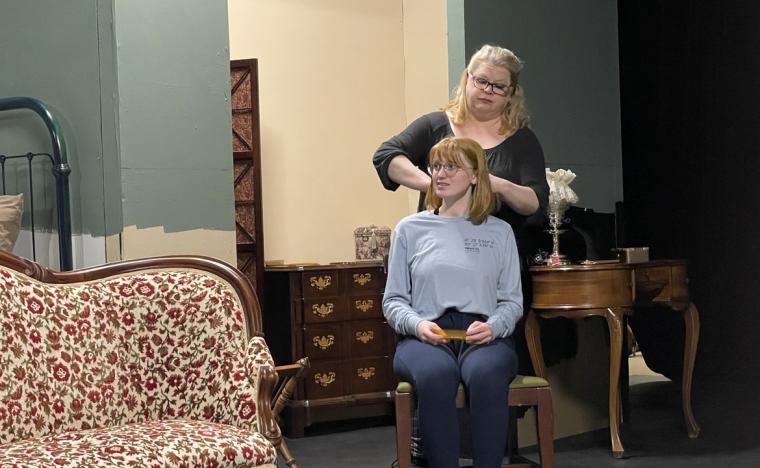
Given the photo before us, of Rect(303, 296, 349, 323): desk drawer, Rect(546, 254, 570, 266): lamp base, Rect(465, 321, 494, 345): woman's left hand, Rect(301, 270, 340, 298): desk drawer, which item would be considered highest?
Rect(546, 254, 570, 266): lamp base

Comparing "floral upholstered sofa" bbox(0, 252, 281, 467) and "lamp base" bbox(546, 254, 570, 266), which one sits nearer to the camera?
"floral upholstered sofa" bbox(0, 252, 281, 467)

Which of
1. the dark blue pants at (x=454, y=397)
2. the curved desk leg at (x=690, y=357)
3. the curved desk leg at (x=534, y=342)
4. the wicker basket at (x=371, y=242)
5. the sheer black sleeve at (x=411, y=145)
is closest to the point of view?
the dark blue pants at (x=454, y=397)

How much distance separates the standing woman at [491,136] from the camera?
12.1 ft

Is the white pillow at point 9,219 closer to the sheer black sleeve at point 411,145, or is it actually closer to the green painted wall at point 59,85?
the green painted wall at point 59,85

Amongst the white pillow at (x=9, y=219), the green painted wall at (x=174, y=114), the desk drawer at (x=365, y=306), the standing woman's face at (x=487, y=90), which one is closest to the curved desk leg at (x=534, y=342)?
the standing woman's face at (x=487, y=90)

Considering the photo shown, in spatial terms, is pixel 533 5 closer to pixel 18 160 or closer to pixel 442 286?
pixel 442 286

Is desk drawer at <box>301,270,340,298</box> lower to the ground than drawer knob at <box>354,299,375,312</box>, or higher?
higher

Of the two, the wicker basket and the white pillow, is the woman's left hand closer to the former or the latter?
the white pillow

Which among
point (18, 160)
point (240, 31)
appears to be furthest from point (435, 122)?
point (240, 31)

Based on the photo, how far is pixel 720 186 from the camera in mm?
6867

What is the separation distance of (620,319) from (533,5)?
1.59m

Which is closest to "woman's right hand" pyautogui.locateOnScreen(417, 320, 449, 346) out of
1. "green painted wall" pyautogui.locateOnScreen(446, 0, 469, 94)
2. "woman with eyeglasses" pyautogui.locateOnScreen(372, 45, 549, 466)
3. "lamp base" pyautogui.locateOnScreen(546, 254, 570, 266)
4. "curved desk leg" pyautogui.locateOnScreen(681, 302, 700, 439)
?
"woman with eyeglasses" pyautogui.locateOnScreen(372, 45, 549, 466)

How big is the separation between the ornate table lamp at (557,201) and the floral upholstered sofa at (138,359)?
1618 mm

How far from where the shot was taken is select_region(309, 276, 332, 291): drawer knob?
5.25m
